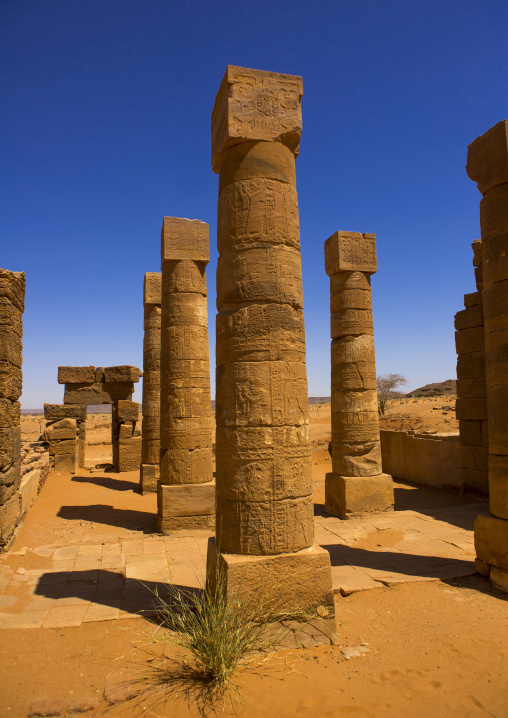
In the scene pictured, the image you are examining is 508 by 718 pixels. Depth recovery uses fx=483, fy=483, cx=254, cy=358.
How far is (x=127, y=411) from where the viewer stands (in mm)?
16375

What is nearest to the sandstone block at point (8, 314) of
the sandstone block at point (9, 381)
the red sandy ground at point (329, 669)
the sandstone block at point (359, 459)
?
the sandstone block at point (9, 381)

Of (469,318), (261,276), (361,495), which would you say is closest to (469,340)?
(469,318)

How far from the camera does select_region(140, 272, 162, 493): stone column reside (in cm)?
1245

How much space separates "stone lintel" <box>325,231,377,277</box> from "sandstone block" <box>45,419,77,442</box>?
406 inches

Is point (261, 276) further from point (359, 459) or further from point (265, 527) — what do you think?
point (359, 459)

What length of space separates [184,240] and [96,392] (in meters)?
9.72

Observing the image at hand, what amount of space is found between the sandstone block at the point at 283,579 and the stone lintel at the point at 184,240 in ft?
19.5

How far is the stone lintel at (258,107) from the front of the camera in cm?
473

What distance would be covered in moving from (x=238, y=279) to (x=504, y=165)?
385 cm

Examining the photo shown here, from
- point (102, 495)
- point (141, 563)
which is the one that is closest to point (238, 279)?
point (141, 563)

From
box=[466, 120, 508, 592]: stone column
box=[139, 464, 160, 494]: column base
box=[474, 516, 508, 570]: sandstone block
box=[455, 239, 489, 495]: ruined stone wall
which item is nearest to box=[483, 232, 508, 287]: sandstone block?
box=[466, 120, 508, 592]: stone column

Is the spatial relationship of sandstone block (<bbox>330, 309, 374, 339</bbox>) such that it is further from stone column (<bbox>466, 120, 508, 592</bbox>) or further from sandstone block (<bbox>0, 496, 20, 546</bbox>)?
sandstone block (<bbox>0, 496, 20, 546</bbox>)

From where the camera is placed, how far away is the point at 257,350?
4.57 m

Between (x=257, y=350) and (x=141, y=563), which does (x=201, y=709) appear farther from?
(x=141, y=563)
